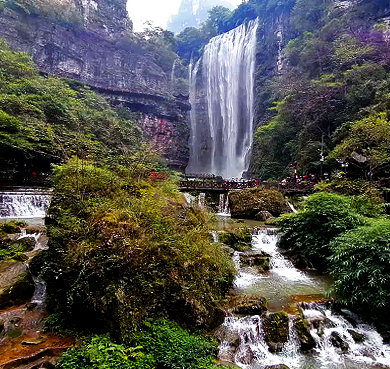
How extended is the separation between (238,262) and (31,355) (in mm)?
6215

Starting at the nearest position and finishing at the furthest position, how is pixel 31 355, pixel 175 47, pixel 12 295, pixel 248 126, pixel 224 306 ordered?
1. pixel 31 355
2. pixel 12 295
3. pixel 224 306
4. pixel 248 126
5. pixel 175 47

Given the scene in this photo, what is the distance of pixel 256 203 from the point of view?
16359 millimetres

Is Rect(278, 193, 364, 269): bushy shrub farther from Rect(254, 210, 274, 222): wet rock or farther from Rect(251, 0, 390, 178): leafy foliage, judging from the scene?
Rect(251, 0, 390, 178): leafy foliage

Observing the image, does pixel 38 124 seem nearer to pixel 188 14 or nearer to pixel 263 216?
pixel 263 216

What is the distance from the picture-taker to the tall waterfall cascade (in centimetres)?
3744

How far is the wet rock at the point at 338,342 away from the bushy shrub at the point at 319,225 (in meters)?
3.54

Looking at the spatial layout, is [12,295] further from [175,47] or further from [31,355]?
[175,47]

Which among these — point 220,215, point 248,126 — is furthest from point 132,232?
point 248,126

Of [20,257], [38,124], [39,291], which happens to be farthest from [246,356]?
[38,124]

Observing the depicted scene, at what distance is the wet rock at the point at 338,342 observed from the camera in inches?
231

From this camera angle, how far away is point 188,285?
5828 mm

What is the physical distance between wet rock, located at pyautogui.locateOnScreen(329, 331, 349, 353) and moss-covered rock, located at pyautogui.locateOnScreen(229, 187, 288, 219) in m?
10.2

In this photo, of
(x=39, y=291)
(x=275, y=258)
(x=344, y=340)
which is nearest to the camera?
(x=344, y=340)

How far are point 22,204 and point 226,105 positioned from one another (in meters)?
29.9
